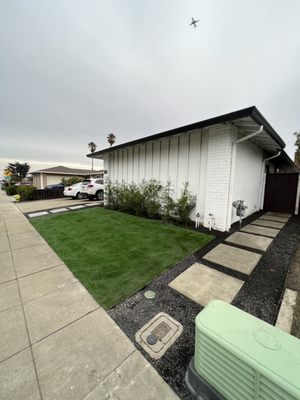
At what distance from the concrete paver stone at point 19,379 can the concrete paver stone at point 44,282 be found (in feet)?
2.92

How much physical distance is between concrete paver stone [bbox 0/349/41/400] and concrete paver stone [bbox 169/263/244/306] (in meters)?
1.71

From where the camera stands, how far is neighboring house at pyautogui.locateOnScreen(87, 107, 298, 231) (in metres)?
4.55

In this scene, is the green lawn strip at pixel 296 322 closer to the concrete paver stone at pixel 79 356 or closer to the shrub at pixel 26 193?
the concrete paver stone at pixel 79 356

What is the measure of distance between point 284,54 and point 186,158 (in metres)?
4.33

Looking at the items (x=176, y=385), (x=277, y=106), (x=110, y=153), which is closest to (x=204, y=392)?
(x=176, y=385)

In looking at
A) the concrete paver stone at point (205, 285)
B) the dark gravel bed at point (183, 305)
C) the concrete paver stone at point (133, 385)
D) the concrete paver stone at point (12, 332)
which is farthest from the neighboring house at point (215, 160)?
the concrete paver stone at point (12, 332)

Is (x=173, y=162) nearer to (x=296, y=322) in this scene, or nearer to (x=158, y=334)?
(x=296, y=322)

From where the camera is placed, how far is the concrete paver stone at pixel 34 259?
2.98 meters

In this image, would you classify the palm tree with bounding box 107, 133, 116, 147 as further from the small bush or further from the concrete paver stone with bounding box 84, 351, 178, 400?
the concrete paver stone with bounding box 84, 351, 178, 400

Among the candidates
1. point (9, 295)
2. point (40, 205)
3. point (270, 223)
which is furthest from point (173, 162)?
point (40, 205)

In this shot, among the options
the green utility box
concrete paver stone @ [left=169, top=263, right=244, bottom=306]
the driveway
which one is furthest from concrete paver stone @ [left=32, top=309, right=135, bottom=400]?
the driveway

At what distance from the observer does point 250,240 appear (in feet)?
13.7

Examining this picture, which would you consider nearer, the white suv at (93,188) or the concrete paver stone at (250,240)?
the concrete paver stone at (250,240)

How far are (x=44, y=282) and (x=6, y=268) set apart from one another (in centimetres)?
105
